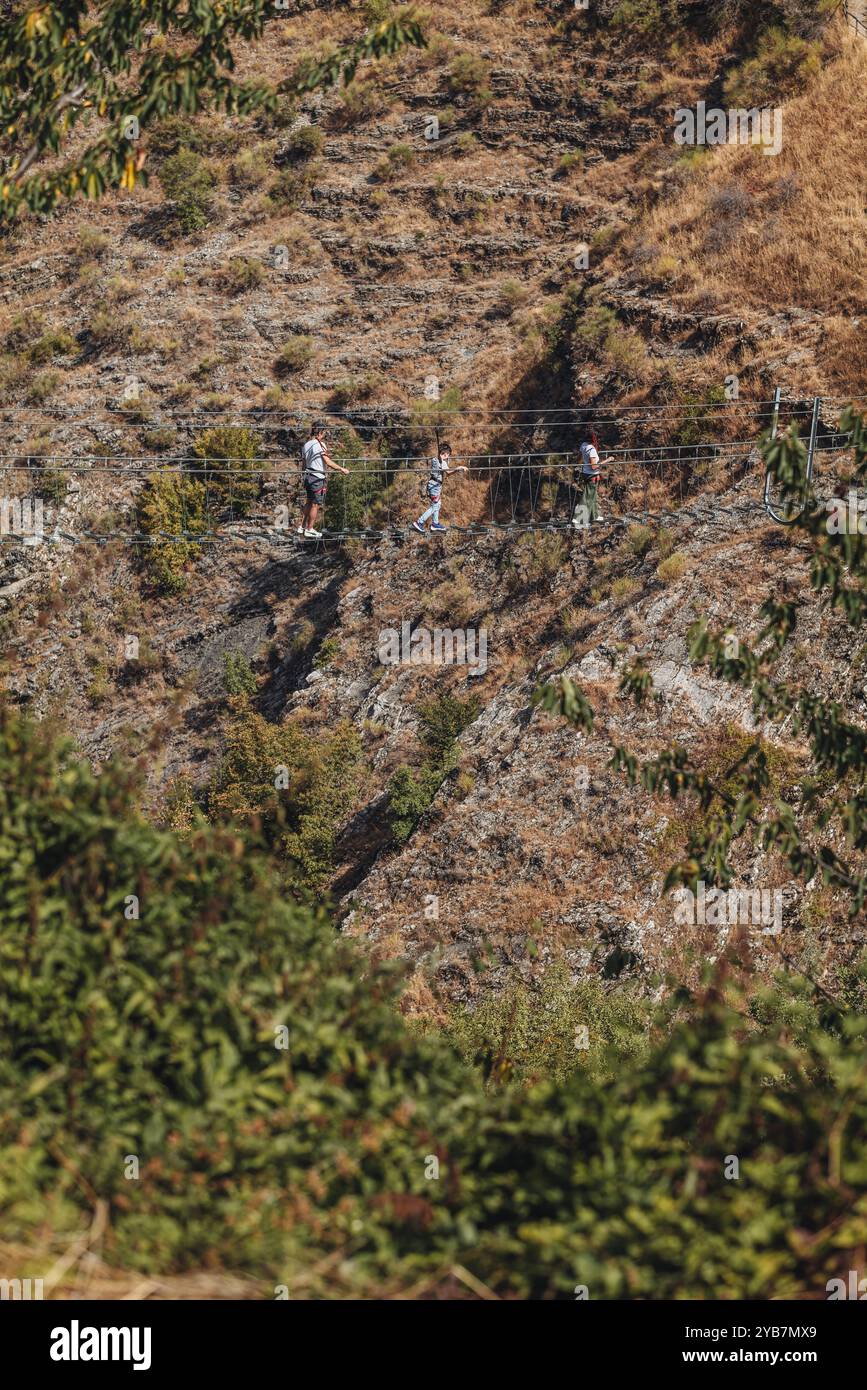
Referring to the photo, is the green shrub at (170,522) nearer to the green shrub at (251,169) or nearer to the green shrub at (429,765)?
the green shrub at (429,765)

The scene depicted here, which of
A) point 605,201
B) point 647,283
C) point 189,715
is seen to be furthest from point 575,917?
point 605,201

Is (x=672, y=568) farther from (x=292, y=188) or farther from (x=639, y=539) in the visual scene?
(x=292, y=188)

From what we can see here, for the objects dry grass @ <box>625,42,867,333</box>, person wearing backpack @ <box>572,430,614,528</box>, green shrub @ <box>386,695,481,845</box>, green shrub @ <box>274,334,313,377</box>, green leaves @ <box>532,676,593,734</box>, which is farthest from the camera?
green shrub @ <box>274,334,313,377</box>

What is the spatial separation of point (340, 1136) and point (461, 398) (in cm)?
2302

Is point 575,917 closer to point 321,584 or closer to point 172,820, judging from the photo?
point 172,820

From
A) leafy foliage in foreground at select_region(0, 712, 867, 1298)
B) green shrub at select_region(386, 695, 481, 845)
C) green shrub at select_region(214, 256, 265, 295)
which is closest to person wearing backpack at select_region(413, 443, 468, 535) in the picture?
green shrub at select_region(386, 695, 481, 845)

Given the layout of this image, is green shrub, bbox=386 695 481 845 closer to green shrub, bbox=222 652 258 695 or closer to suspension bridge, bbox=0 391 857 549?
suspension bridge, bbox=0 391 857 549

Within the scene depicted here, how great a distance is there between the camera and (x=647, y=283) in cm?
2603

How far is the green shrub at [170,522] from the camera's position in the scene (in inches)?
1062

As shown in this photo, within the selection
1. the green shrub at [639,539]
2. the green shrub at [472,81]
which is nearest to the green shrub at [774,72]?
the green shrub at [472,81]

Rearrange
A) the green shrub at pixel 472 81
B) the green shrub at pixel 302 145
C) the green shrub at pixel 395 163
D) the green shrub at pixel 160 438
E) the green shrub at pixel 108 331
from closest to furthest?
1. the green shrub at pixel 160 438
2. the green shrub at pixel 108 331
3. the green shrub at pixel 395 163
4. the green shrub at pixel 472 81
5. the green shrub at pixel 302 145

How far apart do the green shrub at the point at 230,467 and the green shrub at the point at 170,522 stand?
1.11ft

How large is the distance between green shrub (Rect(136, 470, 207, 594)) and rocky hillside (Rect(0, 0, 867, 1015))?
1.17ft

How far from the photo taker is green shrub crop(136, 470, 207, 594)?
26969 millimetres
